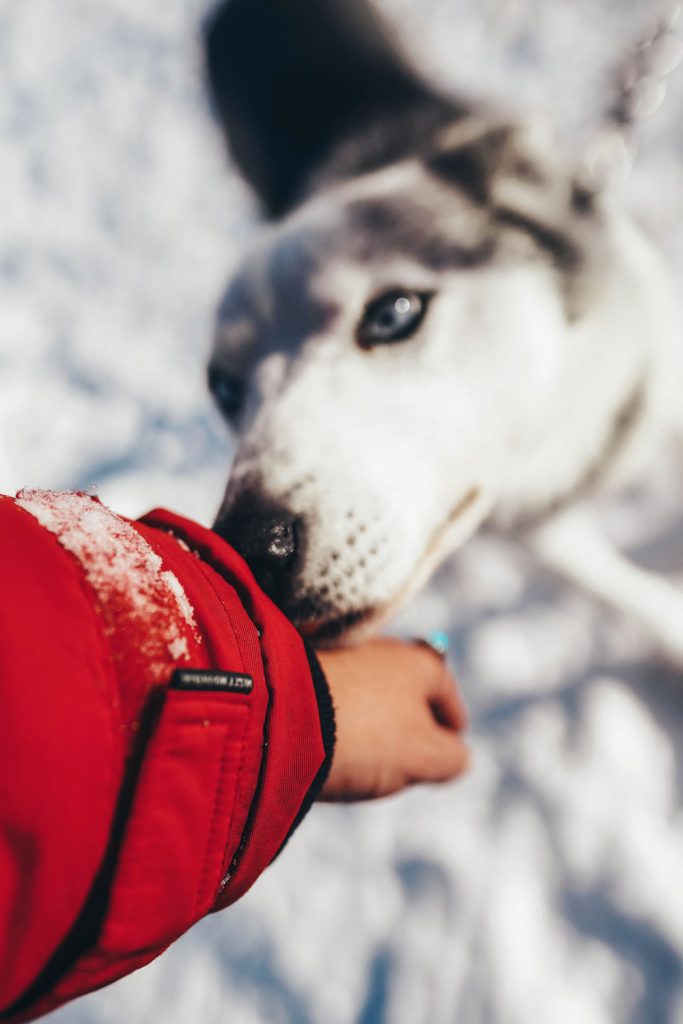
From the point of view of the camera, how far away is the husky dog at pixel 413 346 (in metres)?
0.70

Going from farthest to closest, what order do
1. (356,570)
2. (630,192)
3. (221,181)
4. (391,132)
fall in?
Result: (221,181)
(630,192)
(391,132)
(356,570)

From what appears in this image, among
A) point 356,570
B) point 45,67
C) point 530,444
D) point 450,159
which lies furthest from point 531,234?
point 45,67

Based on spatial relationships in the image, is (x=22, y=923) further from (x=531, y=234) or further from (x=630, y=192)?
(x=630, y=192)

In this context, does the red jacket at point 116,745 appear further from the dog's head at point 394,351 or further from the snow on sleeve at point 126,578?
the dog's head at point 394,351

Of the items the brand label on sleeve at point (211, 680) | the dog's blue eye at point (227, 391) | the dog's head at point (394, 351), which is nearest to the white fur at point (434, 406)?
the dog's head at point (394, 351)

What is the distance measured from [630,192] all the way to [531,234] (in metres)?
1.07

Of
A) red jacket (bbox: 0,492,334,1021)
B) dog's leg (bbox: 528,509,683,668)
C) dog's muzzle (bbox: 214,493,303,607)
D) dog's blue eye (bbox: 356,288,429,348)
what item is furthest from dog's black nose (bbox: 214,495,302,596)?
dog's leg (bbox: 528,509,683,668)

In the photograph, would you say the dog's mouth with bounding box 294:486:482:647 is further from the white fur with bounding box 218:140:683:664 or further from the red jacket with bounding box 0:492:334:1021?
the red jacket with bounding box 0:492:334:1021

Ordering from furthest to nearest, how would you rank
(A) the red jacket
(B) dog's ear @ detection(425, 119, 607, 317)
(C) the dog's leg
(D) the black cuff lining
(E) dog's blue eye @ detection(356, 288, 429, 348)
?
(C) the dog's leg → (B) dog's ear @ detection(425, 119, 607, 317) → (E) dog's blue eye @ detection(356, 288, 429, 348) → (D) the black cuff lining → (A) the red jacket

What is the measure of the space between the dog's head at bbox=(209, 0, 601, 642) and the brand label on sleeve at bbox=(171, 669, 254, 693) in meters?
0.20

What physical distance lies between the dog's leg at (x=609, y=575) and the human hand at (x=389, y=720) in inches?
17.6

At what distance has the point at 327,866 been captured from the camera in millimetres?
985

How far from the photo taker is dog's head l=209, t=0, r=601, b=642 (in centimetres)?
69

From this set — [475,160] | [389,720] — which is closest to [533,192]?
[475,160]
